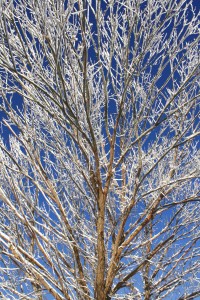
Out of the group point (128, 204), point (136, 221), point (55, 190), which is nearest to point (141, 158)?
point (128, 204)

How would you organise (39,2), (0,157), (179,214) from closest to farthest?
1. (39,2)
2. (0,157)
3. (179,214)

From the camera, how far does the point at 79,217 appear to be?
16.2 feet

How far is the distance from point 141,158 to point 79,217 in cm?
146

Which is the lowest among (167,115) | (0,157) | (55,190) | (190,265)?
(190,265)

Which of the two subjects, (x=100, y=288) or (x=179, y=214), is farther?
(x=179, y=214)

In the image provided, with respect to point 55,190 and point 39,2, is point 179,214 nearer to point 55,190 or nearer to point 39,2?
point 55,190

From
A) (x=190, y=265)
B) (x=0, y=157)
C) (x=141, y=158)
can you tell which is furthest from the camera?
(x=190, y=265)

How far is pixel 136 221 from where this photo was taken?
4418 mm

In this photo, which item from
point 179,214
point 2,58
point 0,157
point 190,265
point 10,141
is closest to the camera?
point 2,58

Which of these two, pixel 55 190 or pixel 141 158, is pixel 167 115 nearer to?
pixel 141 158

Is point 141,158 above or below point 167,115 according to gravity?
below

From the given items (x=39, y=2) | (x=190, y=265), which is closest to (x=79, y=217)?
(x=190, y=265)

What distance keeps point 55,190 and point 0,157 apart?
848 millimetres

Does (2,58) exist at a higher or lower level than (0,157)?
higher
